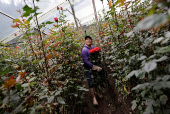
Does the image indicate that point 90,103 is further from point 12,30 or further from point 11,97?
point 12,30

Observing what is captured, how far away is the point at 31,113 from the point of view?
75cm

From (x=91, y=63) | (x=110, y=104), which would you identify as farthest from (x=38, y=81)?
(x=110, y=104)

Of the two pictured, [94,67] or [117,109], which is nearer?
[117,109]

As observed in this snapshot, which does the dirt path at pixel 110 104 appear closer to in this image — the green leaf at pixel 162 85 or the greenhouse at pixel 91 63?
the greenhouse at pixel 91 63

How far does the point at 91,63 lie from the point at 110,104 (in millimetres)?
1135

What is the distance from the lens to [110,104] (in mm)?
2172

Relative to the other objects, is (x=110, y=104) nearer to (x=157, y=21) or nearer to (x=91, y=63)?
(x=91, y=63)

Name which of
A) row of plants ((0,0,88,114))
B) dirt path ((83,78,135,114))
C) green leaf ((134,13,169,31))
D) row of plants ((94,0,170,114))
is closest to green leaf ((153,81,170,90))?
row of plants ((94,0,170,114))

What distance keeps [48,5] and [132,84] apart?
23.2 feet

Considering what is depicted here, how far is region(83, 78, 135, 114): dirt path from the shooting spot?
176 cm

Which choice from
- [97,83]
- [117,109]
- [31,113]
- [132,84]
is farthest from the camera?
[97,83]

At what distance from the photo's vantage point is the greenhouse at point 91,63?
0.66 metres

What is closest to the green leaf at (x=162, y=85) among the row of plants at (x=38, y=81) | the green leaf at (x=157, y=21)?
the green leaf at (x=157, y=21)

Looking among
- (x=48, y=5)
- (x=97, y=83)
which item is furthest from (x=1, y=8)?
(x=97, y=83)
